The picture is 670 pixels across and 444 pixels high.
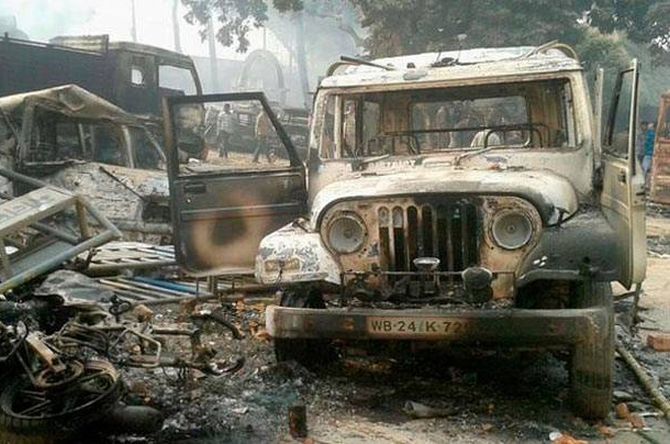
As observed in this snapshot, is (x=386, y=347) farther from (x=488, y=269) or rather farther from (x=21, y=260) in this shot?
(x=21, y=260)

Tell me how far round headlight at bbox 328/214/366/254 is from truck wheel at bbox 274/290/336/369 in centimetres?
45

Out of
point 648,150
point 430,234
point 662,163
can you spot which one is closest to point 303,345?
point 430,234

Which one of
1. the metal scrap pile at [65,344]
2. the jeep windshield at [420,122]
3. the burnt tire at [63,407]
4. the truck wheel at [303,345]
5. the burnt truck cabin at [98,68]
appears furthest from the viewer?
the burnt truck cabin at [98,68]

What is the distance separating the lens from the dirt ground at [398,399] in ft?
12.8

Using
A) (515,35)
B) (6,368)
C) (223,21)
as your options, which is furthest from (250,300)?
(223,21)

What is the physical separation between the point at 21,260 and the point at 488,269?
116 inches

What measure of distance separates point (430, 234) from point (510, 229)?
436mm

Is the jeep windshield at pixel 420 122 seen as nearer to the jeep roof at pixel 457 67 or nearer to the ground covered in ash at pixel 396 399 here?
the jeep roof at pixel 457 67

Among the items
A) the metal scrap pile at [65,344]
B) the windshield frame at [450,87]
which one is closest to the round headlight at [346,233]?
the metal scrap pile at [65,344]

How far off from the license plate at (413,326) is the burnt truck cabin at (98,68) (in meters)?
9.83

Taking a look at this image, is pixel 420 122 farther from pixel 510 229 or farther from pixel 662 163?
pixel 662 163

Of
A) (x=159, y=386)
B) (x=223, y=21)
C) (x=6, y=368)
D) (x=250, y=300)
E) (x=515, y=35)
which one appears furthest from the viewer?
(x=223, y=21)

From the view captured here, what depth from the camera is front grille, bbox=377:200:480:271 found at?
13.7 ft

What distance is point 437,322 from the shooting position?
3904 millimetres
